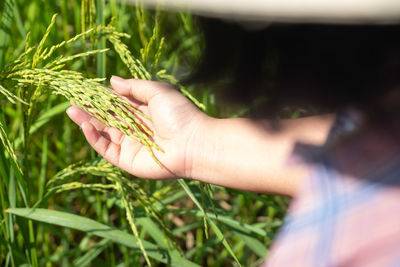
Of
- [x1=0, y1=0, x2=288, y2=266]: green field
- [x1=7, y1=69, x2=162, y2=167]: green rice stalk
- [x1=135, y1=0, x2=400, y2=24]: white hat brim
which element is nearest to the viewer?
[x1=135, y1=0, x2=400, y2=24]: white hat brim

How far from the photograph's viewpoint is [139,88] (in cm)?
144

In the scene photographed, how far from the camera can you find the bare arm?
4.56 ft

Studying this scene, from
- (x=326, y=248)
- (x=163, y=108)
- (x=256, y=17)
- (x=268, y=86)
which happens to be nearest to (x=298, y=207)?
(x=326, y=248)

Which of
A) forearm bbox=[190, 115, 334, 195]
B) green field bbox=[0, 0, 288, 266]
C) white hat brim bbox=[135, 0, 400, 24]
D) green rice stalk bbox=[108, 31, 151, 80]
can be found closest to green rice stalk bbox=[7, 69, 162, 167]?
green field bbox=[0, 0, 288, 266]

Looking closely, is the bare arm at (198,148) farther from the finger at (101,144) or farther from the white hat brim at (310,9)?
the white hat brim at (310,9)

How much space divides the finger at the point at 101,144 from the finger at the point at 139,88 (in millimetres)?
122

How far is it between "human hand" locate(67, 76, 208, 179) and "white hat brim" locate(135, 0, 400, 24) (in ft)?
2.31

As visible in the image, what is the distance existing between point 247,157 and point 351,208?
0.46m

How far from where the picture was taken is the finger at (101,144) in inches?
55.8

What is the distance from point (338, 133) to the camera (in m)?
1.04

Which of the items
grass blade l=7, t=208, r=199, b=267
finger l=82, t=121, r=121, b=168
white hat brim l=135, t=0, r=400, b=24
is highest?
white hat brim l=135, t=0, r=400, b=24

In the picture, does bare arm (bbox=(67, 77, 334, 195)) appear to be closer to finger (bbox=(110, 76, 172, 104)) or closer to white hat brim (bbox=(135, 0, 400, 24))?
finger (bbox=(110, 76, 172, 104))

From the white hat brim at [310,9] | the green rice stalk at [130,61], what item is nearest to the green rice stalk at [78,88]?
the green rice stalk at [130,61]

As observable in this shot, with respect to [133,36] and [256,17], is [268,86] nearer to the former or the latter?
[256,17]
